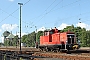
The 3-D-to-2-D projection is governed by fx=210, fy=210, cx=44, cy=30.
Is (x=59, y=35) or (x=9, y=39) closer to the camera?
(x=59, y=35)

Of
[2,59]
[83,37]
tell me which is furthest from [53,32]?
[83,37]

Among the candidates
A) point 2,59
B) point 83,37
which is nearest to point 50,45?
point 2,59

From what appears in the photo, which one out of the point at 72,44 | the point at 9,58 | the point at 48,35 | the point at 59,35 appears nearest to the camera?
the point at 9,58

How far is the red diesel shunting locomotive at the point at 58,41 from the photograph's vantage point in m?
30.8

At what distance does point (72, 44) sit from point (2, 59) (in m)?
16.5

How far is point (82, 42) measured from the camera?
89938 millimetres

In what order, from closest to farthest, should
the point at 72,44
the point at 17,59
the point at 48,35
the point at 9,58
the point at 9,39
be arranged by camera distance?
the point at 17,59, the point at 9,58, the point at 72,44, the point at 48,35, the point at 9,39

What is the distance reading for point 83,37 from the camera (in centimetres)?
8794

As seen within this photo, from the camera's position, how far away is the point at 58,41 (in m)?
32.8

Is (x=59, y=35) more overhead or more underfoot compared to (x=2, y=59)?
more overhead

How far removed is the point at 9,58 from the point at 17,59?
1865 mm

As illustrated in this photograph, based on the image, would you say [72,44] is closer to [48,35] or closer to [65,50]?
[65,50]

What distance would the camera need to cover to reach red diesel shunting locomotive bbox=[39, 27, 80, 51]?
3078 centimetres

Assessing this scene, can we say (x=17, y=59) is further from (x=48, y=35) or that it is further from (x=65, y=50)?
(x=48, y=35)
